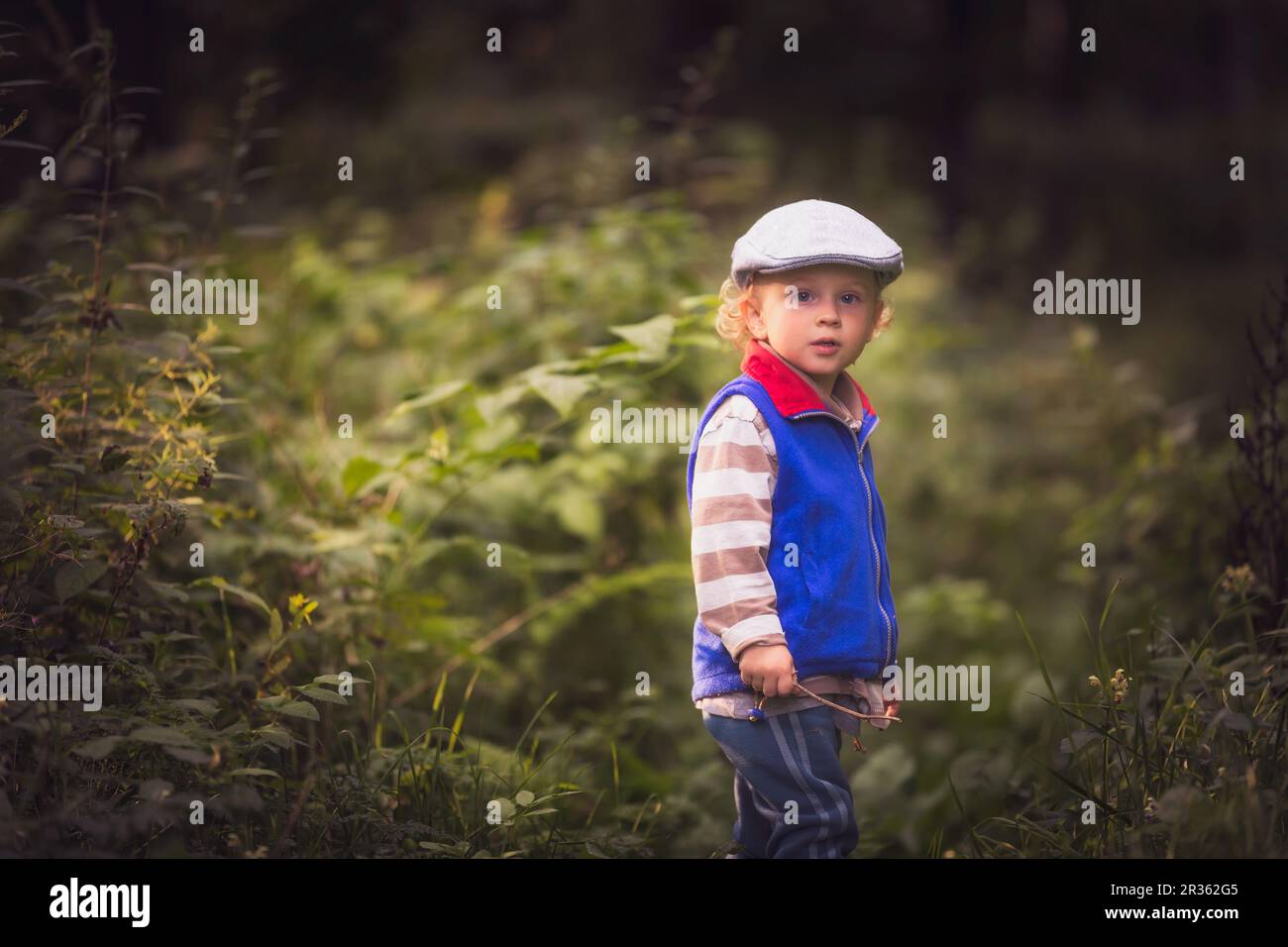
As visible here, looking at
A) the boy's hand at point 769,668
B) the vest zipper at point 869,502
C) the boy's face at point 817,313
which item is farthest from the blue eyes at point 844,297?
the boy's hand at point 769,668

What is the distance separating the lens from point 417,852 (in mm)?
2650

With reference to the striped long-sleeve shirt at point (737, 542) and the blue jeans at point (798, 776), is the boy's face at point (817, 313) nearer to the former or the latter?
the striped long-sleeve shirt at point (737, 542)

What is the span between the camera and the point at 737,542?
2.38 m

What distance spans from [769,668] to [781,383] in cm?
61

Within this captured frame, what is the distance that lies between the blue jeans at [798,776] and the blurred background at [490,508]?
0.39m

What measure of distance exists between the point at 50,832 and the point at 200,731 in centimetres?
34

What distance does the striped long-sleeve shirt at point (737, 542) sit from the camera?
92.7 inches

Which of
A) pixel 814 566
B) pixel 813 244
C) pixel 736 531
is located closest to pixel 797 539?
pixel 814 566

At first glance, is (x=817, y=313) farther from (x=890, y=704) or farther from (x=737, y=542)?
(x=890, y=704)

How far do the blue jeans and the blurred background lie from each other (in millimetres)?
387

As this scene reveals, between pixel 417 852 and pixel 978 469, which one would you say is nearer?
pixel 417 852

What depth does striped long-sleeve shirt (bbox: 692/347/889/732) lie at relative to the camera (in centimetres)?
236
